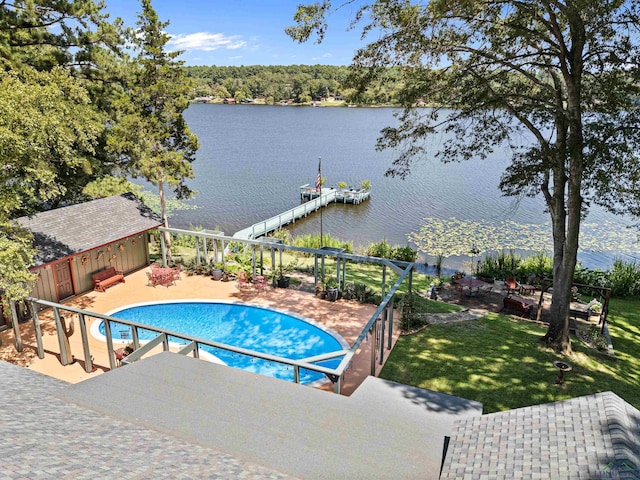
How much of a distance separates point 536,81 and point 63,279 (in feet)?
47.6

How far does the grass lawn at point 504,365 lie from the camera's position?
9.09 metres

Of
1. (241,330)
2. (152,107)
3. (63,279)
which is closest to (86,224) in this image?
(63,279)

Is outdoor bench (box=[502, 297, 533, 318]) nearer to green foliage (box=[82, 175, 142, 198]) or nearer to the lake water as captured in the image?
the lake water

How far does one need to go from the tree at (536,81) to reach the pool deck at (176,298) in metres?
4.84

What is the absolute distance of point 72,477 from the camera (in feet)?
7.91

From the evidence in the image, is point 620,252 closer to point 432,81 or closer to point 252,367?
point 432,81

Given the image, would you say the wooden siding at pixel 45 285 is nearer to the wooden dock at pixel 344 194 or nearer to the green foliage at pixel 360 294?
the green foliage at pixel 360 294

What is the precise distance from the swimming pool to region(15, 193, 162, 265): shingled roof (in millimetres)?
2383

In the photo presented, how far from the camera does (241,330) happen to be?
43.0 ft

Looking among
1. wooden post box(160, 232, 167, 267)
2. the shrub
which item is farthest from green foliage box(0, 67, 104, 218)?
the shrub

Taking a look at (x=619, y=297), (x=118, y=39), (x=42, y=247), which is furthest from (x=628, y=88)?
(x=118, y=39)

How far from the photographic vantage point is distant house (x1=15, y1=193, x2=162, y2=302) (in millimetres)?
13273

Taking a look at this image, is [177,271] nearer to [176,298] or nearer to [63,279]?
[176,298]

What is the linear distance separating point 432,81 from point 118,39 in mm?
12489
